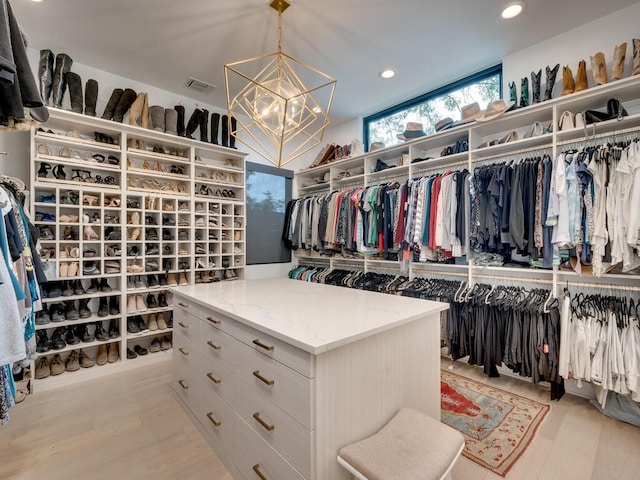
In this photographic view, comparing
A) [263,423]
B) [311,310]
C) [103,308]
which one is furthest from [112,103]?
[263,423]

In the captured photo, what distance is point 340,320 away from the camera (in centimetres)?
131

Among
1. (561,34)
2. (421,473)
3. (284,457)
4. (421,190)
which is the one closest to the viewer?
(421,473)

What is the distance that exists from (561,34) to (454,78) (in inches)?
35.3

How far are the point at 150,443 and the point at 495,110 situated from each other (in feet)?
11.6

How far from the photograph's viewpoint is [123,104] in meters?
2.90

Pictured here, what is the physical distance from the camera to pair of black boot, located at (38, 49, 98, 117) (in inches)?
96.0

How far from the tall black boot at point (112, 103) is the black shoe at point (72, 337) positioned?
1.99 metres

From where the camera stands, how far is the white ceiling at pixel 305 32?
2.11 metres

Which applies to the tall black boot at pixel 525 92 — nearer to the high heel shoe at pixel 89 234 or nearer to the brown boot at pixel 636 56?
the brown boot at pixel 636 56

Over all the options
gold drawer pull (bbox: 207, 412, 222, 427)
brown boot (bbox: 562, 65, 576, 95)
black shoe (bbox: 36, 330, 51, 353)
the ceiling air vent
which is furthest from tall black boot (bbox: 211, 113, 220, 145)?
brown boot (bbox: 562, 65, 576, 95)

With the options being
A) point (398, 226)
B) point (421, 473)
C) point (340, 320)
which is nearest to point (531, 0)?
point (398, 226)

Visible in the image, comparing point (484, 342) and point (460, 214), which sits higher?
point (460, 214)

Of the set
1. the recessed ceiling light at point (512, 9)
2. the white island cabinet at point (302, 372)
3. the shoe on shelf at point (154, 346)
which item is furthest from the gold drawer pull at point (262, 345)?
the recessed ceiling light at point (512, 9)

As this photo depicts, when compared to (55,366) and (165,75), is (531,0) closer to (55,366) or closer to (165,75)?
(165,75)
